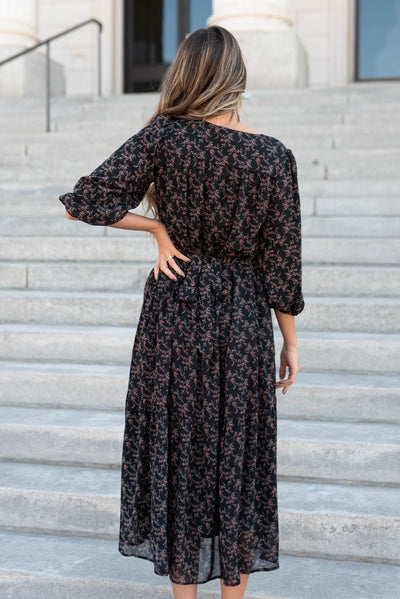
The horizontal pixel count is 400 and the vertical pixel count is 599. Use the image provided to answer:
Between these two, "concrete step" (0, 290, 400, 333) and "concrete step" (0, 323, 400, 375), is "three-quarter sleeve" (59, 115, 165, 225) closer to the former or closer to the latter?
"concrete step" (0, 323, 400, 375)

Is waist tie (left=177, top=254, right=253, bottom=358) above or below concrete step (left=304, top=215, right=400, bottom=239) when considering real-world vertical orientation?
below

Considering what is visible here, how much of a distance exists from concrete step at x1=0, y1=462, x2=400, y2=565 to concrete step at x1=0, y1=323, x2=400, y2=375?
0.89 metres

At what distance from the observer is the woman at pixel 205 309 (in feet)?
6.52

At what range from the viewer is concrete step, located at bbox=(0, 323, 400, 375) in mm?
3889

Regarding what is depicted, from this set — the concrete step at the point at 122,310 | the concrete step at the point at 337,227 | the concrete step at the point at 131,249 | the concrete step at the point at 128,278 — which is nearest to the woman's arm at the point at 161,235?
the concrete step at the point at 122,310

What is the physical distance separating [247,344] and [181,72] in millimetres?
784

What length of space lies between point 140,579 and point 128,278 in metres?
2.50

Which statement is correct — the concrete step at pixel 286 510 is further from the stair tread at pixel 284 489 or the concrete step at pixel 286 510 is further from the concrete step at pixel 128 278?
the concrete step at pixel 128 278

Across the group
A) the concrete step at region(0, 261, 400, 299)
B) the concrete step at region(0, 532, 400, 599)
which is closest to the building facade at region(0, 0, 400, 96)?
the concrete step at region(0, 261, 400, 299)

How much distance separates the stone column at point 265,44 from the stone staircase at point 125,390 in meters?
3.27

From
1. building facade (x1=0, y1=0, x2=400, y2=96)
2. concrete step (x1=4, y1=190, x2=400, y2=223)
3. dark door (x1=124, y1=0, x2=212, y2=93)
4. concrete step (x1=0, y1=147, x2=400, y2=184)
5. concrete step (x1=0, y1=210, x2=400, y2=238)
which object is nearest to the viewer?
concrete step (x1=0, y1=210, x2=400, y2=238)

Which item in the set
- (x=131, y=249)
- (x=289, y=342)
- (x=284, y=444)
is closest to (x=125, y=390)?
(x=284, y=444)

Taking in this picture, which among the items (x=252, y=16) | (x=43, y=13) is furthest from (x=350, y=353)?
(x=43, y=13)

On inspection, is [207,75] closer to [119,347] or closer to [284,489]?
[284,489]
